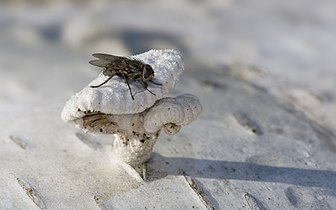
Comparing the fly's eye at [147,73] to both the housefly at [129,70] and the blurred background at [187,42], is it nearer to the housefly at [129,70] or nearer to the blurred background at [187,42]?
the housefly at [129,70]

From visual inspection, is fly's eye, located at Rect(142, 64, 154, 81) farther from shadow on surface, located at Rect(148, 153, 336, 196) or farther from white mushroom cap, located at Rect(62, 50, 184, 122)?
shadow on surface, located at Rect(148, 153, 336, 196)

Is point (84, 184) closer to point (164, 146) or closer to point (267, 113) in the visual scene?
point (164, 146)

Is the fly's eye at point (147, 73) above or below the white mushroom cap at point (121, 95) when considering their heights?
above

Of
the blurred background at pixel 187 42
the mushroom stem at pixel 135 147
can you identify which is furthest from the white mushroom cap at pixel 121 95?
the blurred background at pixel 187 42

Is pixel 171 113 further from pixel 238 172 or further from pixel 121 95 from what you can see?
pixel 238 172

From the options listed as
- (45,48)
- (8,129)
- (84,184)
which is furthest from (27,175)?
(45,48)

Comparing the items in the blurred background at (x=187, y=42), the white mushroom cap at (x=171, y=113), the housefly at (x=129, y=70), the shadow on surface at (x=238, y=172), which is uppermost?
the housefly at (x=129, y=70)
